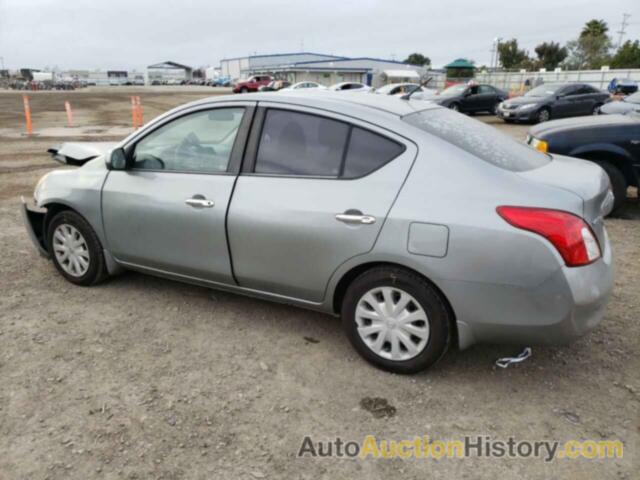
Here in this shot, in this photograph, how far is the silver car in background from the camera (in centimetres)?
270

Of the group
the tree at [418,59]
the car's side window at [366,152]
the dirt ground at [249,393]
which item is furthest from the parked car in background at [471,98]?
the tree at [418,59]

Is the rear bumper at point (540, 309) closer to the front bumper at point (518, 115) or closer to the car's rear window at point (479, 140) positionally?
the car's rear window at point (479, 140)

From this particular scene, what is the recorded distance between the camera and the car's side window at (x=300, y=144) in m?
3.18

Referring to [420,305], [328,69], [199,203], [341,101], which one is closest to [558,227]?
[420,305]

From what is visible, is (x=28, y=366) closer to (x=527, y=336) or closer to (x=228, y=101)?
(x=228, y=101)

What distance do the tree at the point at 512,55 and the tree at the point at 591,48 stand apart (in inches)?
361

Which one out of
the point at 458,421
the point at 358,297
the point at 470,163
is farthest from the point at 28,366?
the point at 470,163

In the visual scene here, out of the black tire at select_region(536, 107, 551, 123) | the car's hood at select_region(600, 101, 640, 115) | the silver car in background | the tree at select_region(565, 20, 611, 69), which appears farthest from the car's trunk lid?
the tree at select_region(565, 20, 611, 69)

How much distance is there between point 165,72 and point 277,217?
424 ft

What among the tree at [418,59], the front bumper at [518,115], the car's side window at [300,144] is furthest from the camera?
the tree at [418,59]

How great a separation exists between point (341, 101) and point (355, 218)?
836 millimetres

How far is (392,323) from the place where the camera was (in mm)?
3049

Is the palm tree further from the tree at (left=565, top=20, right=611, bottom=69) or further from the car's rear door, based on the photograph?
the car's rear door

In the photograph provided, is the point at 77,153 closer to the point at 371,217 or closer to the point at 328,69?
the point at 371,217
